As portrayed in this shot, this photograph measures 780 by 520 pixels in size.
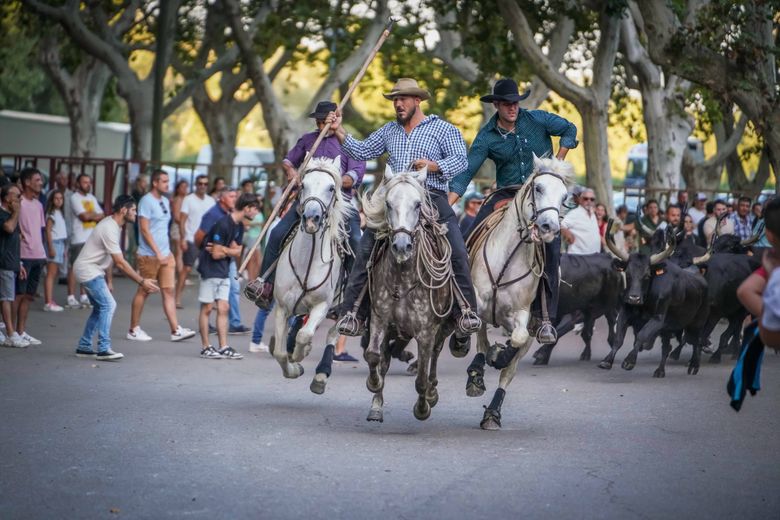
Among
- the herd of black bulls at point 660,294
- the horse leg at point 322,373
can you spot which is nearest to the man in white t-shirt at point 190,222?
the herd of black bulls at point 660,294

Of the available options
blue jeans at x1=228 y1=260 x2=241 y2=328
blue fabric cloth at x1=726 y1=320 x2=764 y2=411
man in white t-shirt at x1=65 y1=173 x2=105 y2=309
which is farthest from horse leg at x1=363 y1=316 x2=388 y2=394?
man in white t-shirt at x1=65 y1=173 x2=105 y2=309

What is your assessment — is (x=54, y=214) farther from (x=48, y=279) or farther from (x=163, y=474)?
(x=163, y=474)

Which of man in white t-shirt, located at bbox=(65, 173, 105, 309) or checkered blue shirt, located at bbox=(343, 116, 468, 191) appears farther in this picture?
man in white t-shirt, located at bbox=(65, 173, 105, 309)

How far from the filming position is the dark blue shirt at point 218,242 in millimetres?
15375

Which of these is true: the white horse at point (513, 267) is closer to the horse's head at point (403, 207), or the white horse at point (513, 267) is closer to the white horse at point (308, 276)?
the horse's head at point (403, 207)

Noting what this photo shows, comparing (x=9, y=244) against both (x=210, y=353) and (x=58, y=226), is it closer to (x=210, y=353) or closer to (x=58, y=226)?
(x=210, y=353)

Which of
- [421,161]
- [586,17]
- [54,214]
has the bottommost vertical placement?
[54,214]

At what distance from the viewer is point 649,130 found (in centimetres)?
2861

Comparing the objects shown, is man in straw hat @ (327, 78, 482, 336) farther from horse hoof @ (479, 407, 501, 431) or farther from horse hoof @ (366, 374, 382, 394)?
horse hoof @ (479, 407, 501, 431)

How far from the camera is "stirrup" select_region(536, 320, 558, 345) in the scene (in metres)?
10.9

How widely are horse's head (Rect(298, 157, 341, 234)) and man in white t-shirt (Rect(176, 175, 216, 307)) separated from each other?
9.74 metres

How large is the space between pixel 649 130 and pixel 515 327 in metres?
18.4

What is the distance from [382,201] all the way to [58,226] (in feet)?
39.0

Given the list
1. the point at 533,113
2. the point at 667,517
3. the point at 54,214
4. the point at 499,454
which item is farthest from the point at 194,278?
the point at 667,517
